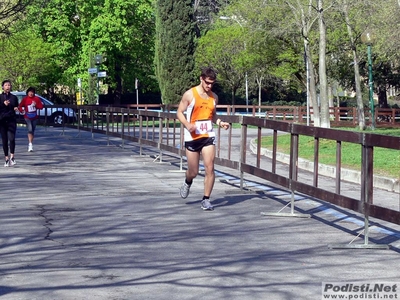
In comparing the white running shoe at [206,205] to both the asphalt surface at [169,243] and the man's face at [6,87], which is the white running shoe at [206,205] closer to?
the asphalt surface at [169,243]

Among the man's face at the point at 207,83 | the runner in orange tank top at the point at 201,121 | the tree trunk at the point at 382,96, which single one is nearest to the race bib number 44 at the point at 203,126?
the runner in orange tank top at the point at 201,121

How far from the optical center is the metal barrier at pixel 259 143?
920 centimetres

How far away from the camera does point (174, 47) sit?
62594mm

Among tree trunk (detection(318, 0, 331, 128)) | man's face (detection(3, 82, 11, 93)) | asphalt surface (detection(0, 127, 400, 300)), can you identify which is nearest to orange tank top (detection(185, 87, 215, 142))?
asphalt surface (detection(0, 127, 400, 300))

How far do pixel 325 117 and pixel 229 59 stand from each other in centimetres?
3829

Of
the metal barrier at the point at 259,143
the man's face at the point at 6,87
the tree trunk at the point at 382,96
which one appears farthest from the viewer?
the tree trunk at the point at 382,96

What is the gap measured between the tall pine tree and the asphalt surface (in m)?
46.5

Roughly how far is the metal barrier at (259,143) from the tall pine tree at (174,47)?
32906mm

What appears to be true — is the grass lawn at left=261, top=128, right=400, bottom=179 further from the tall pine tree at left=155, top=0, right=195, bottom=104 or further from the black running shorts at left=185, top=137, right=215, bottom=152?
the tall pine tree at left=155, top=0, right=195, bottom=104

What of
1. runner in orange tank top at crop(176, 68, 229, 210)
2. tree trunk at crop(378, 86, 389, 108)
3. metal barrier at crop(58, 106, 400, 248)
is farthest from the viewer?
tree trunk at crop(378, 86, 389, 108)

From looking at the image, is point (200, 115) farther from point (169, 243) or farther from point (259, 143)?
point (169, 243)

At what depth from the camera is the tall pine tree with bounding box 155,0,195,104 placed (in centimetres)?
6200

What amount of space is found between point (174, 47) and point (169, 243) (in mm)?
54188

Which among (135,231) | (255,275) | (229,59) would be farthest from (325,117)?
(229,59)
